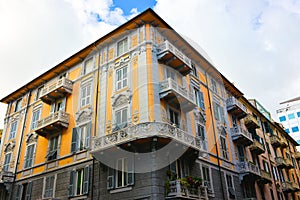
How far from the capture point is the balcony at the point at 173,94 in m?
17.0

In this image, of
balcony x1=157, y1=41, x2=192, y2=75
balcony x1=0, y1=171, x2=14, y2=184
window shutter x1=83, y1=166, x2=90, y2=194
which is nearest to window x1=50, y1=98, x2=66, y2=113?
balcony x1=0, y1=171, x2=14, y2=184

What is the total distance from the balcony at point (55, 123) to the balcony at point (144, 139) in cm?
503

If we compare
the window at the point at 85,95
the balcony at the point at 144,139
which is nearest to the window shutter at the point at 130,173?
the balcony at the point at 144,139

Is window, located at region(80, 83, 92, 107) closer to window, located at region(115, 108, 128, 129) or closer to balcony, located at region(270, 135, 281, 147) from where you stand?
window, located at region(115, 108, 128, 129)

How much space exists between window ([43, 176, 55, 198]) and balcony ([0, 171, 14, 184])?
175 inches

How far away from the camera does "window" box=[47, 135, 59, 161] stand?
20.4m

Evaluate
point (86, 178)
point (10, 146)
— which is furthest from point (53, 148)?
point (10, 146)

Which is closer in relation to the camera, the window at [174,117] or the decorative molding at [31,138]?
the window at [174,117]

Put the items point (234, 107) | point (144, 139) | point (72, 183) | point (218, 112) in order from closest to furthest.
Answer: point (144, 139)
point (72, 183)
point (218, 112)
point (234, 107)

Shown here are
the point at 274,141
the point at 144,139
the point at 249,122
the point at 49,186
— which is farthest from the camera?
the point at 274,141

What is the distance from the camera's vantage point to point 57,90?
22.1 m

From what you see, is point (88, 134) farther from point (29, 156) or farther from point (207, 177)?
point (207, 177)

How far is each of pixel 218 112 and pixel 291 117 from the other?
5492cm

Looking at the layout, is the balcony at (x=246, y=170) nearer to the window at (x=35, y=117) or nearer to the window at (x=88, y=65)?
the window at (x=88, y=65)
